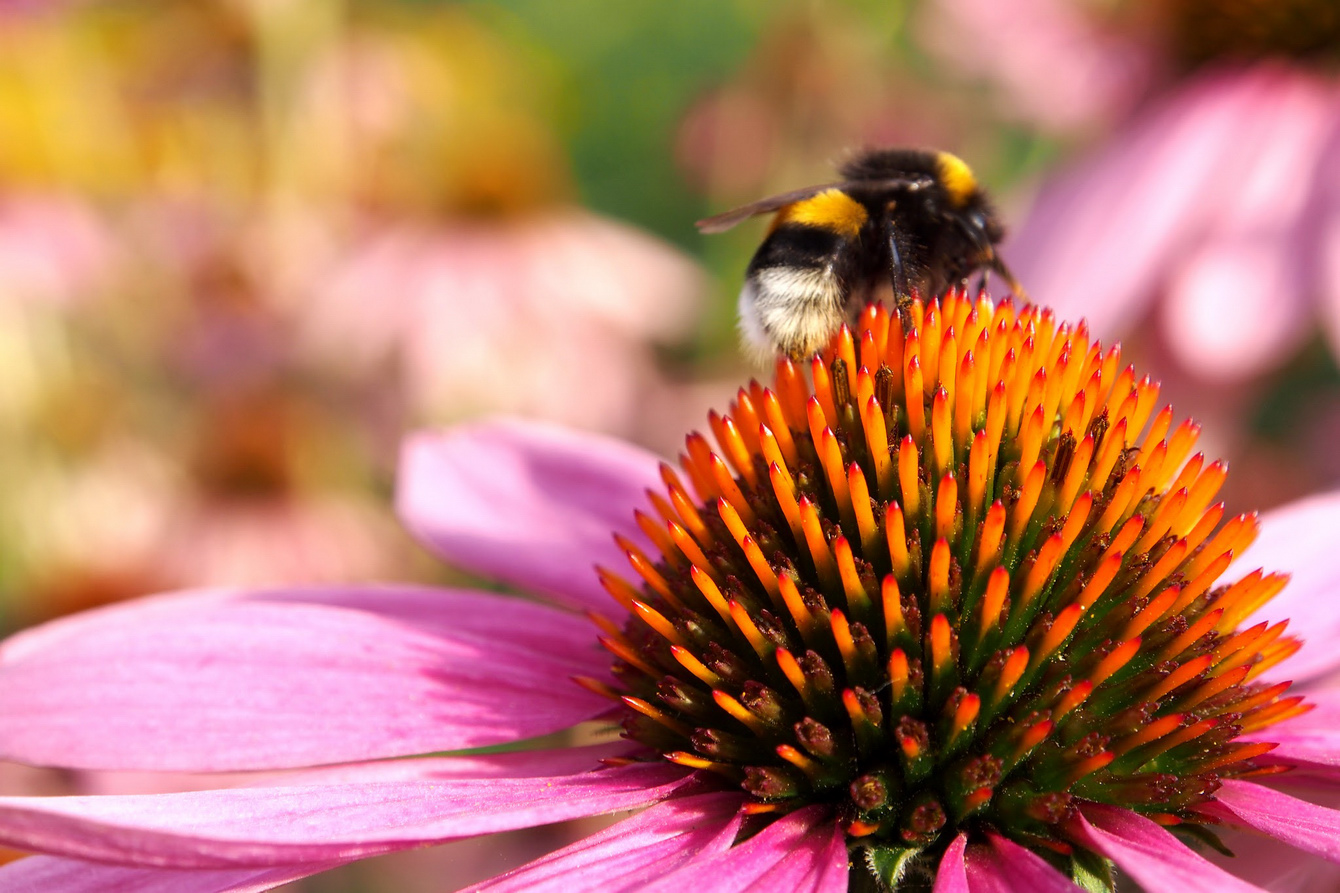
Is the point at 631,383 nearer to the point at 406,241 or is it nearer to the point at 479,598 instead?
the point at 406,241

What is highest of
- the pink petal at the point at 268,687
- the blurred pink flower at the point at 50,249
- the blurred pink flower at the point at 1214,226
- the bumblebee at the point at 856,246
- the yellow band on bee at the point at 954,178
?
the blurred pink flower at the point at 50,249

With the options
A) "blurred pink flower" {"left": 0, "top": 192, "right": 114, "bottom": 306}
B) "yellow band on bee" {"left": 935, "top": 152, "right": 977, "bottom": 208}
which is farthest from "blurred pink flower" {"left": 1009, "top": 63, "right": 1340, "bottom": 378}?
"blurred pink flower" {"left": 0, "top": 192, "right": 114, "bottom": 306}

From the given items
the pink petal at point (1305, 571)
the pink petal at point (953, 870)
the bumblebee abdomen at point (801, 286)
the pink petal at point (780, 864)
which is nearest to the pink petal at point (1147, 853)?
the pink petal at point (953, 870)

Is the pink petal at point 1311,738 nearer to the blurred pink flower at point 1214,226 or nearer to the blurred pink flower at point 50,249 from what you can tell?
the blurred pink flower at point 1214,226

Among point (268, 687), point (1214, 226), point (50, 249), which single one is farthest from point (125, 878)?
point (50, 249)

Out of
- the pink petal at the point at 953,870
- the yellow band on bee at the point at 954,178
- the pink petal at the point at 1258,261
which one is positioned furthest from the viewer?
the pink petal at the point at 1258,261

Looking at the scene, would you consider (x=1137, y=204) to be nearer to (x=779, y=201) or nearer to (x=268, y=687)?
(x=779, y=201)

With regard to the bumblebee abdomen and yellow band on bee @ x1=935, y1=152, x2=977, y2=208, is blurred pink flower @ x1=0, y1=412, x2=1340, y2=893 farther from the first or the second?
yellow band on bee @ x1=935, y1=152, x2=977, y2=208

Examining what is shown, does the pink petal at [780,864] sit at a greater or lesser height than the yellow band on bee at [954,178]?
lesser
